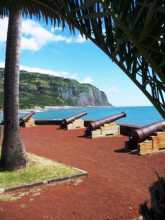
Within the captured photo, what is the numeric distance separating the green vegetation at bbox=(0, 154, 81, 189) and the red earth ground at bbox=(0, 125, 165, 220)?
409 millimetres

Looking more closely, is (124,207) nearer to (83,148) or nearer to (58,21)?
(58,21)

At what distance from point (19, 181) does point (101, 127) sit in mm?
9139

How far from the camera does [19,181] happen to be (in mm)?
9352

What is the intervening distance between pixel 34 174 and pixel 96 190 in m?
1.80

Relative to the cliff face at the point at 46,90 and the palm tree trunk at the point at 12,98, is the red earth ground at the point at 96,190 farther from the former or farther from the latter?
the cliff face at the point at 46,90

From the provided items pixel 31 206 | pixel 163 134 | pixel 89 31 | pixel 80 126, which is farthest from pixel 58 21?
pixel 80 126

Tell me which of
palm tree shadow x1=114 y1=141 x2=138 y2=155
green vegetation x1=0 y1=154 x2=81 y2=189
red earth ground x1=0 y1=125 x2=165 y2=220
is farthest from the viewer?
palm tree shadow x1=114 y1=141 x2=138 y2=155

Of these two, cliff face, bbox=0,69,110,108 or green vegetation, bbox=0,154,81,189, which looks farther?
cliff face, bbox=0,69,110,108

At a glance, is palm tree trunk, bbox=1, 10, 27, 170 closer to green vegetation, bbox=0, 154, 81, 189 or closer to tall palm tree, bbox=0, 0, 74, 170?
tall palm tree, bbox=0, 0, 74, 170

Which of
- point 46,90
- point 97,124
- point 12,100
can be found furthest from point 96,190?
point 46,90

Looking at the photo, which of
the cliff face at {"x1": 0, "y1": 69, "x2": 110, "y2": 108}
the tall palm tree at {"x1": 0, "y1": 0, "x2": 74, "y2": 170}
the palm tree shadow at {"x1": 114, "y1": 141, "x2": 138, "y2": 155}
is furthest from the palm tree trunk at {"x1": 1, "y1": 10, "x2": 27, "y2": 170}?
the cliff face at {"x1": 0, "y1": 69, "x2": 110, "y2": 108}

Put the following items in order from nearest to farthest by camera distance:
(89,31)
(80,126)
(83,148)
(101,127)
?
(89,31)
(83,148)
(101,127)
(80,126)

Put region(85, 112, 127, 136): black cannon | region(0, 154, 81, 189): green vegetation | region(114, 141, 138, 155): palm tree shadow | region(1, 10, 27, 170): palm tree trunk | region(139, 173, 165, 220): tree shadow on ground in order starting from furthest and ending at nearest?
region(85, 112, 127, 136): black cannon < region(114, 141, 138, 155): palm tree shadow < region(1, 10, 27, 170): palm tree trunk < region(0, 154, 81, 189): green vegetation < region(139, 173, 165, 220): tree shadow on ground

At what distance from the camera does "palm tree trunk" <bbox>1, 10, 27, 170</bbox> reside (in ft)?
34.5
